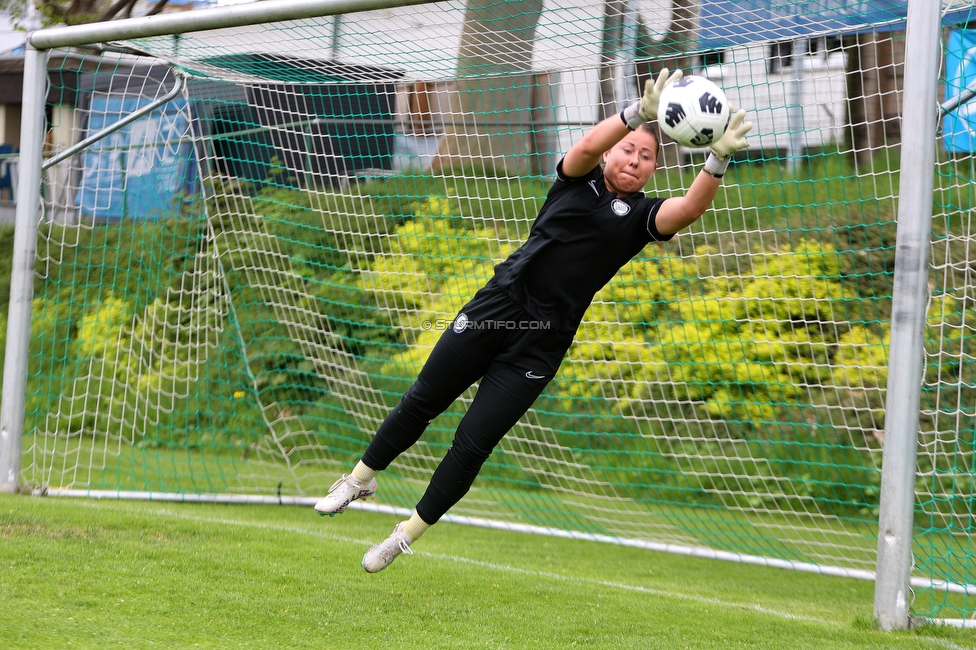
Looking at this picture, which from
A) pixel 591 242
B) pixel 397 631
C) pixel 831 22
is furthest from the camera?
pixel 831 22

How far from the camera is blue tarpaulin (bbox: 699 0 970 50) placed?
431 cm

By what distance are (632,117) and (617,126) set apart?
0.06 meters

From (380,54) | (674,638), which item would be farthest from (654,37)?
(674,638)

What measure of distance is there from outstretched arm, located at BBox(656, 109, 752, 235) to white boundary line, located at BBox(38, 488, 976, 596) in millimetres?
2542

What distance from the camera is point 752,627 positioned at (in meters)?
3.72

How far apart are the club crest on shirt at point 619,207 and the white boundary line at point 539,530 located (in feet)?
8.45

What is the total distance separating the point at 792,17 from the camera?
449 cm

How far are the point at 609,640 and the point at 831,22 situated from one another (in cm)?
320

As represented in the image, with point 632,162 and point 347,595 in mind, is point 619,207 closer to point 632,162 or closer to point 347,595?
point 632,162

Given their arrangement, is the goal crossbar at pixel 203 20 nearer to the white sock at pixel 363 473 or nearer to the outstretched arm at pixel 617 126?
the outstretched arm at pixel 617 126

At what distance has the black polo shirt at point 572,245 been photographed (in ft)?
11.6

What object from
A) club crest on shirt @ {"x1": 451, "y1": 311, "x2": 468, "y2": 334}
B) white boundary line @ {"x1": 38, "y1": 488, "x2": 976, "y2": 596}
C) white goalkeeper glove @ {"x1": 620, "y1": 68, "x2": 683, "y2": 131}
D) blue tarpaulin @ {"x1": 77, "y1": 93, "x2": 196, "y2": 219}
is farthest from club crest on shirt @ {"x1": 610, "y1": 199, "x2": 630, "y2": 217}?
blue tarpaulin @ {"x1": 77, "y1": 93, "x2": 196, "y2": 219}

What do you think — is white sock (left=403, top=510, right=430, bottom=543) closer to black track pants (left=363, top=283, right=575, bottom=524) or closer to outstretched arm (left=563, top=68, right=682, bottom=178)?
black track pants (left=363, top=283, right=575, bottom=524)

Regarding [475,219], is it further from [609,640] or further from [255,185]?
[609,640]
